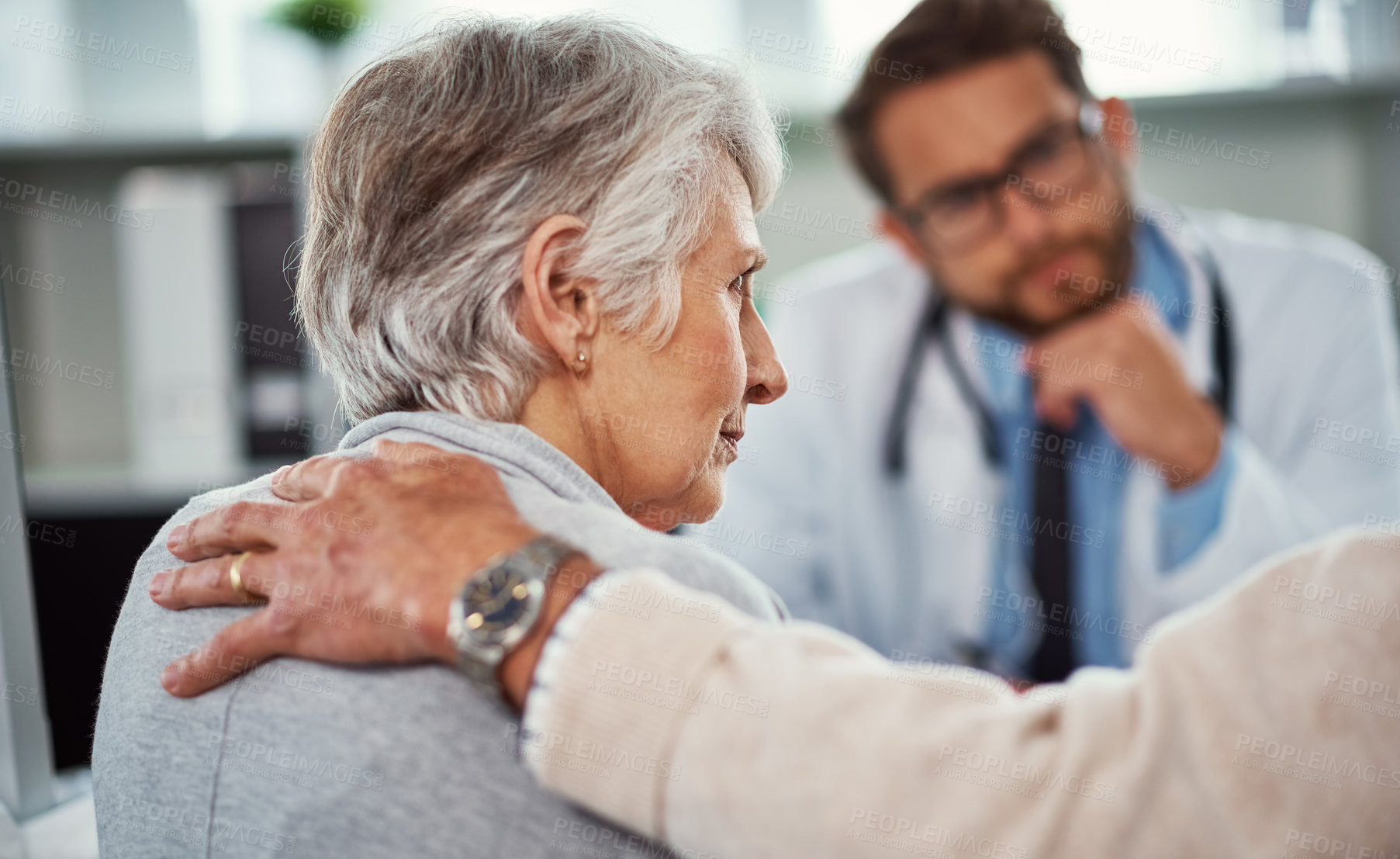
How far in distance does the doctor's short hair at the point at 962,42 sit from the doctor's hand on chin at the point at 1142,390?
45 cm

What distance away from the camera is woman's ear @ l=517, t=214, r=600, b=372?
2.15 feet

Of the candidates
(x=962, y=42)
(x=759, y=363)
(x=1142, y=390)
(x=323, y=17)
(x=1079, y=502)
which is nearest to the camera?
(x=759, y=363)

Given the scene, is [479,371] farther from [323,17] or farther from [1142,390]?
[323,17]

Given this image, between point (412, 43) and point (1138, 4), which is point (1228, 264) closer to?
point (1138, 4)

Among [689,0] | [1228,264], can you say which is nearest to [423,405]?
[1228,264]

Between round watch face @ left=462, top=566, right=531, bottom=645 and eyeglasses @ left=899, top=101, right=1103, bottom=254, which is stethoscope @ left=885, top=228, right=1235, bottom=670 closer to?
eyeglasses @ left=899, top=101, right=1103, bottom=254

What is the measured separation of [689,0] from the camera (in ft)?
8.55

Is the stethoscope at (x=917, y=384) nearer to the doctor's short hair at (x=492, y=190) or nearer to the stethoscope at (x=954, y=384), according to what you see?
the stethoscope at (x=954, y=384)

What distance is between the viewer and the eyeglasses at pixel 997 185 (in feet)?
6.18

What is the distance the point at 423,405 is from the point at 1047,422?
1.64m

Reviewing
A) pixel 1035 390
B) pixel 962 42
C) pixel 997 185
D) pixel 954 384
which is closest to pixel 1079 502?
pixel 1035 390

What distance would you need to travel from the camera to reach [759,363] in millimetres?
853

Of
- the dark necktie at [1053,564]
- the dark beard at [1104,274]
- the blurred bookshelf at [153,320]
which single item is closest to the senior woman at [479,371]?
the dark beard at [1104,274]

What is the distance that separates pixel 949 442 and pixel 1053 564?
→ 0.33m
